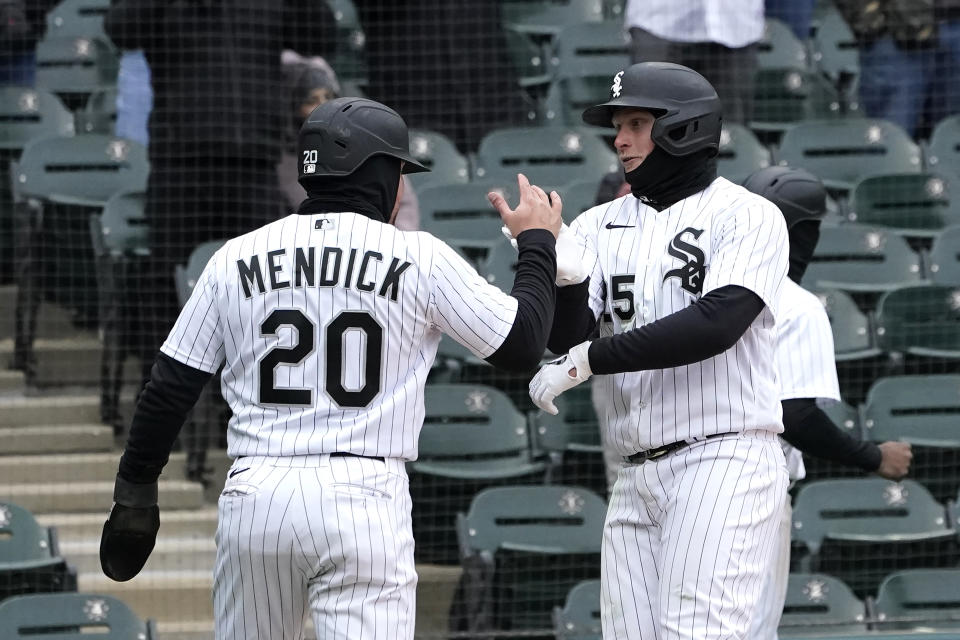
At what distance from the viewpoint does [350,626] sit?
118 inches

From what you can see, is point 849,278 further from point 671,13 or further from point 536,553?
point 536,553

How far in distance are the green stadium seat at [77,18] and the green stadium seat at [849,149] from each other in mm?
3901

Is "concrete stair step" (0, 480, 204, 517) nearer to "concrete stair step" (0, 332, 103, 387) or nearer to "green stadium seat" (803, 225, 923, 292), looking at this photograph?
"concrete stair step" (0, 332, 103, 387)

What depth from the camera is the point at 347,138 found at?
3250mm

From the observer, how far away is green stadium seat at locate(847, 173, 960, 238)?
23.9 feet

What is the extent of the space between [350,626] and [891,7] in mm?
6173

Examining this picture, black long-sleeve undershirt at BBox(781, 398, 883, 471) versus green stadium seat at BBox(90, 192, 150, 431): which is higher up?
green stadium seat at BBox(90, 192, 150, 431)

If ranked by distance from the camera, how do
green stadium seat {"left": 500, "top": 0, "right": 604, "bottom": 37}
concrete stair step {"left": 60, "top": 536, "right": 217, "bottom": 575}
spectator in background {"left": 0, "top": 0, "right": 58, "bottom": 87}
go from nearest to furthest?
concrete stair step {"left": 60, "top": 536, "right": 217, "bottom": 575} < spectator in background {"left": 0, "top": 0, "right": 58, "bottom": 87} < green stadium seat {"left": 500, "top": 0, "right": 604, "bottom": 37}

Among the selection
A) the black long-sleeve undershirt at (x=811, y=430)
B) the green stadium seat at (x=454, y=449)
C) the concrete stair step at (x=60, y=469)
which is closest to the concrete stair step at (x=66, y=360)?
the concrete stair step at (x=60, y=469)

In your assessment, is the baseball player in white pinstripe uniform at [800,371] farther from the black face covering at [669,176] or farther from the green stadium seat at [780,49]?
the green stadium seat at [780,49]

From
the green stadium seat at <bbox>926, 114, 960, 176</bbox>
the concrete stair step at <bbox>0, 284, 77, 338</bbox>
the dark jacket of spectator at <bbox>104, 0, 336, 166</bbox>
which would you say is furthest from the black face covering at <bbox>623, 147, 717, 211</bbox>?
the green stadium seat at <bbox>926, 114, 960, 176</bbox>

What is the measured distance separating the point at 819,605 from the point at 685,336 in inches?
96.8

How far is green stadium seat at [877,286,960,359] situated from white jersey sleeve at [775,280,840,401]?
89.4 inches

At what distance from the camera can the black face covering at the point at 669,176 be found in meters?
3.52
